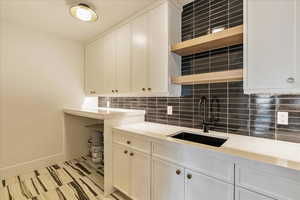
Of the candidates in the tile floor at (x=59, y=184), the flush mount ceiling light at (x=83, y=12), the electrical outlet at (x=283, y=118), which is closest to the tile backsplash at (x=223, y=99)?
the electrical outlet at (x=283, y=118)

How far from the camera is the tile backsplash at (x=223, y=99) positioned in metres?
1.33

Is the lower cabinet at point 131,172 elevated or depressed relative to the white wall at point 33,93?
depressed

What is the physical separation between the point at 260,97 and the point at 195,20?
3.79 ft

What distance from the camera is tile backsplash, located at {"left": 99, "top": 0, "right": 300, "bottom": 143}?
4.36 feet

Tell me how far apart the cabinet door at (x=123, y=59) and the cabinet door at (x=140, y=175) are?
97 centimetres

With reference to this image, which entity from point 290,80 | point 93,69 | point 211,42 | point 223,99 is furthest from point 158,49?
point 93,69

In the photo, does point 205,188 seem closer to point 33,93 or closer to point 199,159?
point 199,159

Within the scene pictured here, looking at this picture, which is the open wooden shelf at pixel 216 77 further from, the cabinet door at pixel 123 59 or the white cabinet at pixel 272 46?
the cabinet door at pixel 123 59

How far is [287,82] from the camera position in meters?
1.04

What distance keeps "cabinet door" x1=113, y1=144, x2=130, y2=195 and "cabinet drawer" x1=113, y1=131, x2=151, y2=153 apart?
3.3 inches

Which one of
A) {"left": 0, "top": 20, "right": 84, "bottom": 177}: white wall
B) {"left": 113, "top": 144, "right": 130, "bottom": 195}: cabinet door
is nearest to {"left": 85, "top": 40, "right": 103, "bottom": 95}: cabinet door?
{"left": 0, "top": 20, "right": 84, "bottom": 177}: white wall

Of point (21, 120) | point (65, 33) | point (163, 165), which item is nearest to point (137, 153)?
point (163, 165)

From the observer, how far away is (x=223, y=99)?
5.29 feet

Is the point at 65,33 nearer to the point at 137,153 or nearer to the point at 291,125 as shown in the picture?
the point at 137,153
